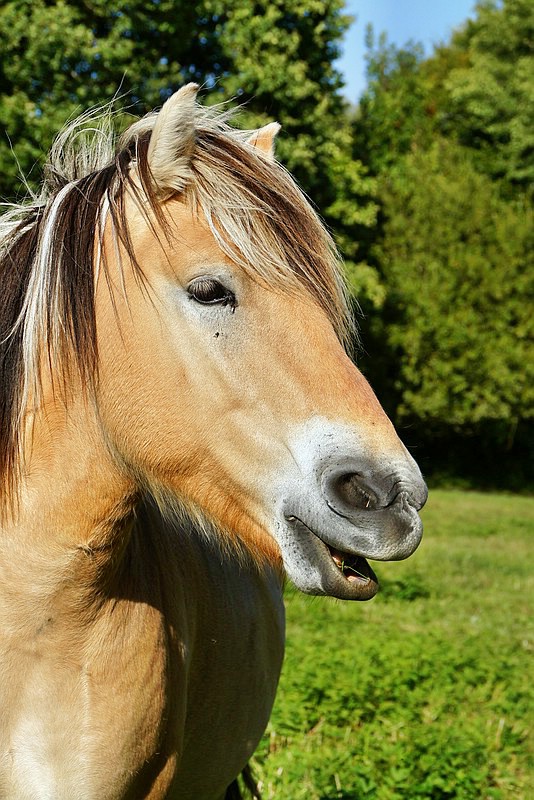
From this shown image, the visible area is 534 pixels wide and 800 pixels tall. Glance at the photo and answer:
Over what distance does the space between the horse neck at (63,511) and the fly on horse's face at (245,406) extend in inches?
3.5

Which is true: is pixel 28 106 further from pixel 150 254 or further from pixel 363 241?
pixel 150 254

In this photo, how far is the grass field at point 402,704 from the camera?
4086mm

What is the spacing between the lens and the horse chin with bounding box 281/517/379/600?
2.00 m

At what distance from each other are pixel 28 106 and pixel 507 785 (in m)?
12.9

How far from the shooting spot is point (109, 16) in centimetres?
1523

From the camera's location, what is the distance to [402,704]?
5055mm

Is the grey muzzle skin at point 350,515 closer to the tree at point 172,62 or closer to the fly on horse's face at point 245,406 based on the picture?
the fly on horse's face at point 245,406

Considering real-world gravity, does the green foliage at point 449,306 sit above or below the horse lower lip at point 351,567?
below

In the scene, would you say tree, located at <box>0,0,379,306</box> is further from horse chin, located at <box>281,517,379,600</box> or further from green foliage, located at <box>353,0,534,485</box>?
horse chin, located at <box>281,517,379,600</box>

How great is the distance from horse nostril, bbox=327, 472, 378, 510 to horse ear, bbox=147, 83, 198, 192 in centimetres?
87

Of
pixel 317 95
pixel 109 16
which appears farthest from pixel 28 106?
pixel 317 95

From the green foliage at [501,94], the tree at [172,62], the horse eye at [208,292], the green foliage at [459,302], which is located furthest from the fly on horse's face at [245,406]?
the green foliage at [501,94]

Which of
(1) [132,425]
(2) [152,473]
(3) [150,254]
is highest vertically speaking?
(3) [150,254]

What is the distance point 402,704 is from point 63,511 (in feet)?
11.6
